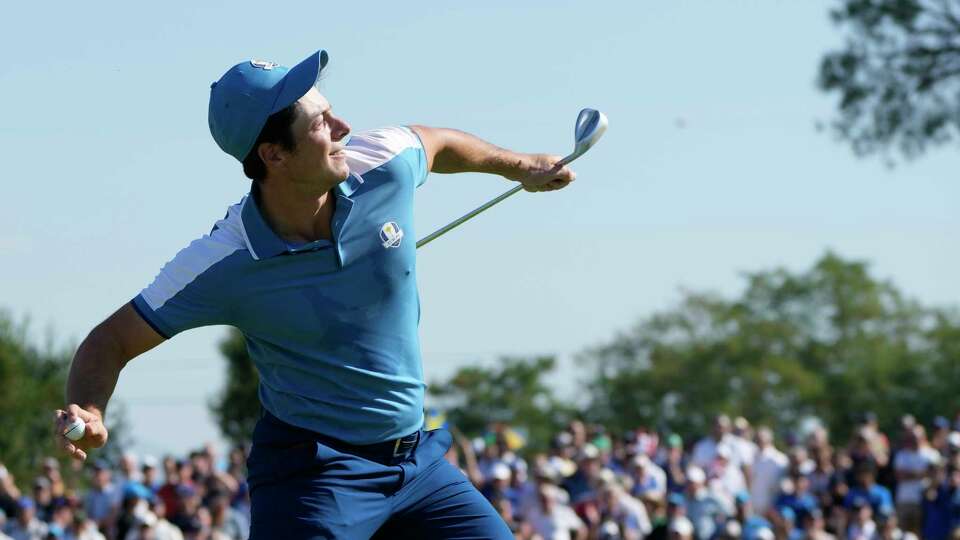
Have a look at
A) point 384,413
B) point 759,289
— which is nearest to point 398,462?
point 384,413

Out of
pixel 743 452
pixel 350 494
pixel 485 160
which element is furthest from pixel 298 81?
pixel 743 452

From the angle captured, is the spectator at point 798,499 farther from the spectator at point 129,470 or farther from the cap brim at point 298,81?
the cap brim at point 298,81

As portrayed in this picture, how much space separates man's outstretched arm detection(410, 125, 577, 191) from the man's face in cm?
49

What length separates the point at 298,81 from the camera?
542 centimetres

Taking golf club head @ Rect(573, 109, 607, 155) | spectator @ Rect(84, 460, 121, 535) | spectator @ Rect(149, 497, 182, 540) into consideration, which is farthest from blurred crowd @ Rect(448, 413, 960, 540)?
golf club head @ Rect(573, 109, 607, 155)

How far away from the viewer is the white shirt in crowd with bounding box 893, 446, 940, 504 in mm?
15750

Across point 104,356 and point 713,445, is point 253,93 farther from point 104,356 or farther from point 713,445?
point 713,445

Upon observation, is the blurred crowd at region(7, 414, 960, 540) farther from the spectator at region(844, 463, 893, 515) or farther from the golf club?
the golf club

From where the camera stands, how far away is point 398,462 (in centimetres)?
559

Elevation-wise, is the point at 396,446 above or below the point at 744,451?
above

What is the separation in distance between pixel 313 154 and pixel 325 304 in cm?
48

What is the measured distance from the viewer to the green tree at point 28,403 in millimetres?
29000

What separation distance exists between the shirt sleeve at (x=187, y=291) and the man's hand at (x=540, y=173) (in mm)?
1319

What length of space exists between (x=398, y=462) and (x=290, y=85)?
128 cm
